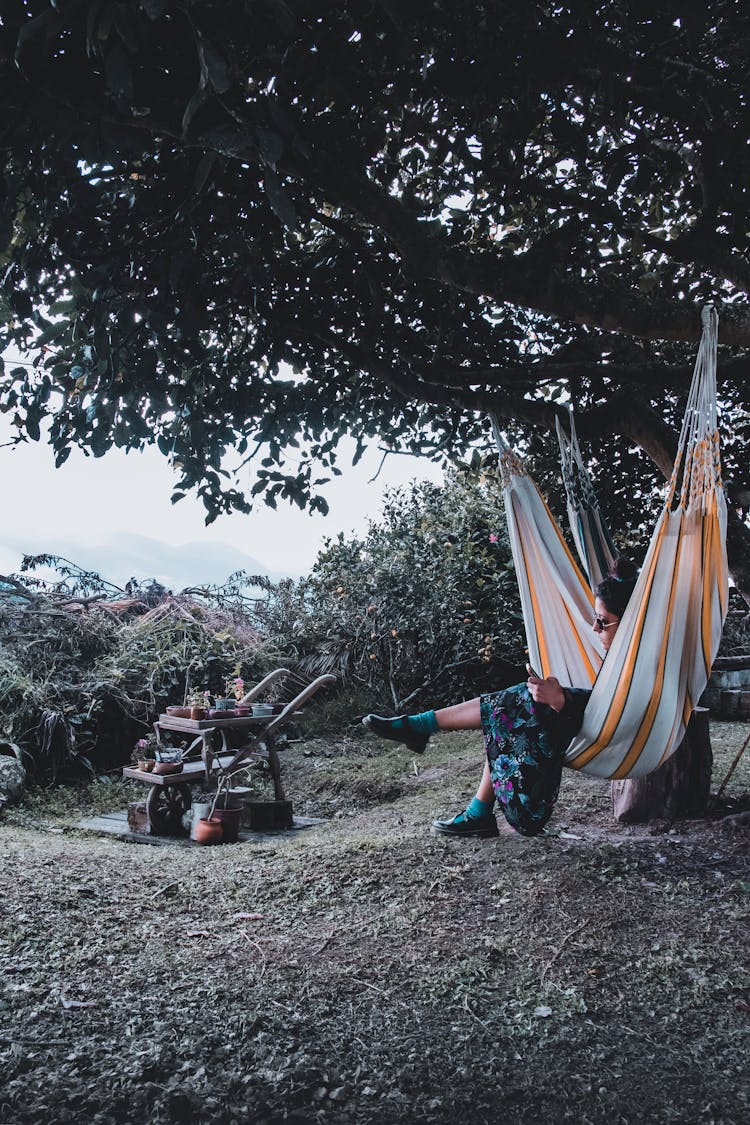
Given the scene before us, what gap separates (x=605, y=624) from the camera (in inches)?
97.8

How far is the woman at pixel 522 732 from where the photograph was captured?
214cm

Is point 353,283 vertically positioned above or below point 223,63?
above

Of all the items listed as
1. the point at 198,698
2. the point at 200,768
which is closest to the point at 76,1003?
the point at 200,768

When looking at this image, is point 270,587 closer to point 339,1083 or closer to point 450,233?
Result: point 450,233

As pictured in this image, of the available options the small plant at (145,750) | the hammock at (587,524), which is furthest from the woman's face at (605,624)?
the small plant at (145,750)

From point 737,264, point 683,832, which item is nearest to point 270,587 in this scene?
point 683,832

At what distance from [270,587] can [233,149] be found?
5.30m

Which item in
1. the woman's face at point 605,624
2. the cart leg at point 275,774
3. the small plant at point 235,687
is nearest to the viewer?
the woman's face at point 605,624

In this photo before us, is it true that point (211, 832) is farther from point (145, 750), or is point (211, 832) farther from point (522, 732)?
point (522, 732)

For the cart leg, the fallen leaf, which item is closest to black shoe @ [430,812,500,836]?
the fallen leaf

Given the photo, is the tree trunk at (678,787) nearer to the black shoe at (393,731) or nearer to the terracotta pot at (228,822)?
the black shoe at (393,731)

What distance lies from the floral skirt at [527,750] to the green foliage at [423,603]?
302 centimetres

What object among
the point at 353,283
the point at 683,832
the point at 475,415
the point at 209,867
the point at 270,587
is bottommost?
the point at 209,867

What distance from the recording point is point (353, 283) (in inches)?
102
